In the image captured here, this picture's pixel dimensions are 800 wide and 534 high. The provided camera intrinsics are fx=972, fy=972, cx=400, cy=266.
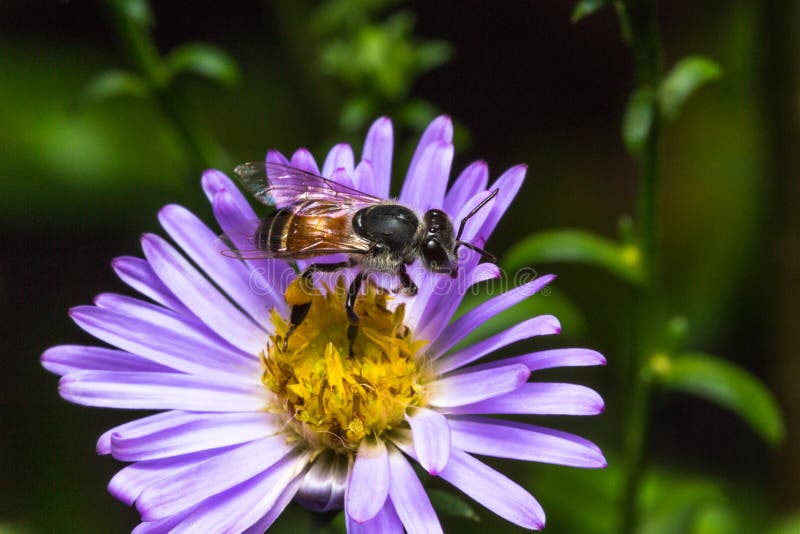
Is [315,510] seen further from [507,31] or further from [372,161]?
[507,31]

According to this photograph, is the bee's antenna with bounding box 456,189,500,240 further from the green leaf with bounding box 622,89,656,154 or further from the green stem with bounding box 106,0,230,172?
the green stem with bounding box 106,0,230,172

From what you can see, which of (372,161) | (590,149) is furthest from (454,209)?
(590,149)

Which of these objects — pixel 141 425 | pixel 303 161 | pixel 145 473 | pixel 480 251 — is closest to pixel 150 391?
pixel 141 425

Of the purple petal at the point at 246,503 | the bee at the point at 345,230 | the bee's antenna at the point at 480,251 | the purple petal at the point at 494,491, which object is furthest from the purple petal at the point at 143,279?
the purple petal at the point at 494,491

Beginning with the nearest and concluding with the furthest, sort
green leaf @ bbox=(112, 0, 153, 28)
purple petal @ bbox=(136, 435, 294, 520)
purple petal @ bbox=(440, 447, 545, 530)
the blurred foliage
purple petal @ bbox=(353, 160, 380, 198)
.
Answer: purple petal @ bbox=(440, 447, 545, 530) → purple petal @ bbox=(136, 435, 294, 520) → purple petal @ bbox=(353, 160, 380, 198) → green leaf @ bbox=(112, 0, 153, 28) → the blurred foliage

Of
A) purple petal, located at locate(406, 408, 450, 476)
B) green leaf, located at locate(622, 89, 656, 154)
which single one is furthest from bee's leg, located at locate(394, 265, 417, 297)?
green leaf, located at locate(622, 89, 656, 154)

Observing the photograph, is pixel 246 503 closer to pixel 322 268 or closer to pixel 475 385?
pixel 475 385

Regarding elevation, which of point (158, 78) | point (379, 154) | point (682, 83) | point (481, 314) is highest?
point (158, 78)
